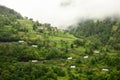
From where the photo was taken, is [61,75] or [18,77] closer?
[18,77]

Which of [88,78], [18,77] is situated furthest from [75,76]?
[18,77]

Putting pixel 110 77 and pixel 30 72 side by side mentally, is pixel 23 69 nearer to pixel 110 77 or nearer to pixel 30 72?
pixel 30 72

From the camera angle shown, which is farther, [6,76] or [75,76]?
[75,76]

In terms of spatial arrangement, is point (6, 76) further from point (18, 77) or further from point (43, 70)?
point (43, 70)

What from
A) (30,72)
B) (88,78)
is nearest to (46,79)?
(30,72)

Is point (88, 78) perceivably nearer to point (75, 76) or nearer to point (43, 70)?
point (75, 76)

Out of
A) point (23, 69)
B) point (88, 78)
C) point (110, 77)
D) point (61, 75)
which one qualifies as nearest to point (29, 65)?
point (23, 69)

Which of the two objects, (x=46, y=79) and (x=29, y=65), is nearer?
(x=46, y=79)
